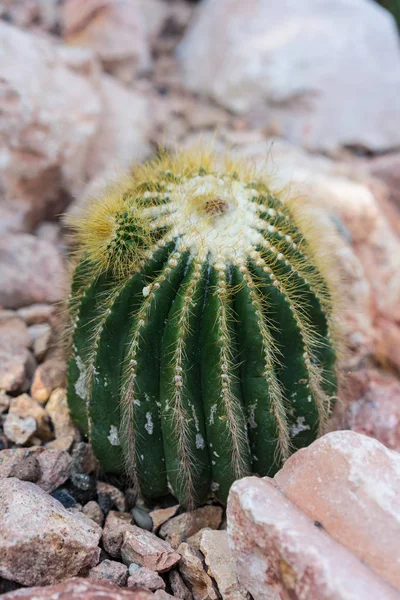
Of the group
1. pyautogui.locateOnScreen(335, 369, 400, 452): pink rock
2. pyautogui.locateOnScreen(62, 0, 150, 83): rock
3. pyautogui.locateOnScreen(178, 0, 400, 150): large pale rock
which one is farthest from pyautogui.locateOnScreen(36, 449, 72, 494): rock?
pyautogui.locateOnScreen(62, 0, 150, 83): rock

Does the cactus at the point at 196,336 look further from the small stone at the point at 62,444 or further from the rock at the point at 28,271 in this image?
the rock at the point at 28,271

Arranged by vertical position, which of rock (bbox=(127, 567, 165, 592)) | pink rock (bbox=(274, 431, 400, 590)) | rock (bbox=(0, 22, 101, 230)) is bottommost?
rock (bbox=(127, 567, 165, 592))

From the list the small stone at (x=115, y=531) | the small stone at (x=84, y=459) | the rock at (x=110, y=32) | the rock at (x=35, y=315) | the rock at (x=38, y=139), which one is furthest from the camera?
the rock at (x=110, y=32)

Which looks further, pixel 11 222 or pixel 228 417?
pixel 11 222

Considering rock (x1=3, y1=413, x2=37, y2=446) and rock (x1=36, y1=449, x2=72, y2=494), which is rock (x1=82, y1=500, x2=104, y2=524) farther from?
rock (x1=3, y1=413, x2=37, y2=446)

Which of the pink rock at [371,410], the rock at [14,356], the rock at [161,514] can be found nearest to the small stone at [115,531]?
the rock at [161,514]

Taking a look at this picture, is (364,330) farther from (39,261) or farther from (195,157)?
(39,261)

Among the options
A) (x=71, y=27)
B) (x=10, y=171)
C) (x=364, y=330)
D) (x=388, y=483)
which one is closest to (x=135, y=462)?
(x=388, y=483)
